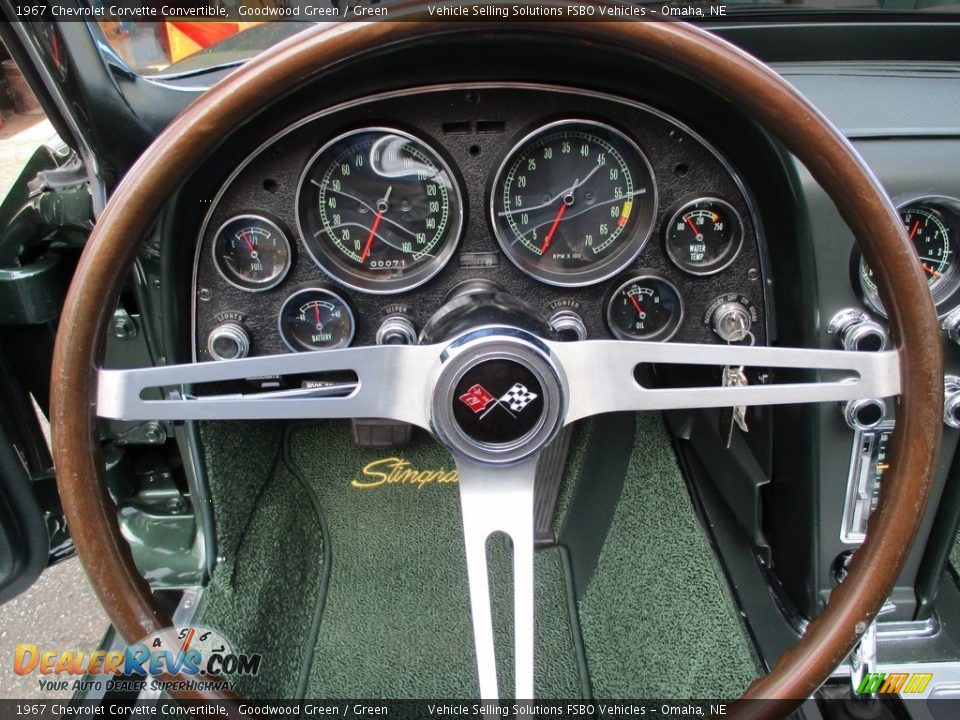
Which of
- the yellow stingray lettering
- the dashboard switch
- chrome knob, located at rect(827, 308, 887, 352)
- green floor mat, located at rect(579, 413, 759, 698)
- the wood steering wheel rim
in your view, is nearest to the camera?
the wood steering wheel rim

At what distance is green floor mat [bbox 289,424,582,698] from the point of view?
1.95 m

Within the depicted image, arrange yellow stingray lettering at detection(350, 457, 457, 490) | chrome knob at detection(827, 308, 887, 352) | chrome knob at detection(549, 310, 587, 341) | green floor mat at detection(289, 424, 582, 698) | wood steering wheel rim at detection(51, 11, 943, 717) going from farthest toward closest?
yellow stingray lettering at detection(350, 457, 457, 490) < green floor mat at detection(289, 424, 582, 698) < chrome knob at detection(549, 310, 587, 341) < chrome knob at detection(827, 308, 887, 352) < wood steering wheel rim at detection(51, 11, 943, 717)

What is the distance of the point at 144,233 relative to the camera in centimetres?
99

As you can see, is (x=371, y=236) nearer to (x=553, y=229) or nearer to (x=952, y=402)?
(x=553, y=229)

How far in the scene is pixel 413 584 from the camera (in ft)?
7.29

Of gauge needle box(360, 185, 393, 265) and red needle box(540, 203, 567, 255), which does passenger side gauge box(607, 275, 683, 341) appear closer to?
red needle box(540, 203, 567, 255)

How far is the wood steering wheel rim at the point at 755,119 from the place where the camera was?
0.94 metres

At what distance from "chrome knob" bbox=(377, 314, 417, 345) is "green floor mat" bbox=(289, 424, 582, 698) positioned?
0.97 meters

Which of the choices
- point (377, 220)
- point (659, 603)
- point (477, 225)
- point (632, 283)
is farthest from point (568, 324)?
point (659, 603)

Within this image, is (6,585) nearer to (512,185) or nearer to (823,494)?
(512,185)

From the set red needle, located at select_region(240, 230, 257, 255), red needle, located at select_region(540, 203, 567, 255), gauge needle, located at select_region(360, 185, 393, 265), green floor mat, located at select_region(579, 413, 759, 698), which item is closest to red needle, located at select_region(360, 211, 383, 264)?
gauge needle, located at select_region(360, 185, 393, 265)

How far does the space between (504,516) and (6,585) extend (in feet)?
4.04

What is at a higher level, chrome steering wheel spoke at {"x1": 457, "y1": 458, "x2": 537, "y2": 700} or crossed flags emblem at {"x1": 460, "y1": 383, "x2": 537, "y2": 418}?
crossed flags emblem at {"x1": 460, "y1": 383, "x2": 537, "y2": 418}

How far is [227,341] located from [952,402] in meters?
1.57
